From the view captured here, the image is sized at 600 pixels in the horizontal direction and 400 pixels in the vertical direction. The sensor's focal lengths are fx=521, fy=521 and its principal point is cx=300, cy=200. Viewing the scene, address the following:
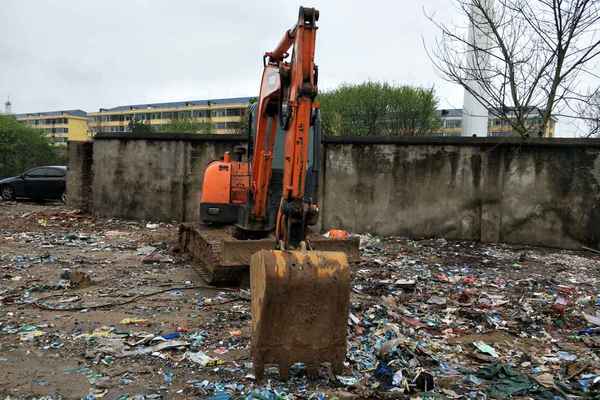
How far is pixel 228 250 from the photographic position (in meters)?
6.04

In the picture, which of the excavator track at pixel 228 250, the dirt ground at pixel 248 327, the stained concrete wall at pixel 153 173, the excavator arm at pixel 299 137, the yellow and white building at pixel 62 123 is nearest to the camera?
the dirt ground at pixel 248 327

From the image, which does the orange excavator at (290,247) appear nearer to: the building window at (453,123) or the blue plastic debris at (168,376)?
the blue plastic debris at (168,376)

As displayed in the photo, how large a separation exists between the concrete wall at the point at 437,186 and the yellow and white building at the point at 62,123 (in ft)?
308

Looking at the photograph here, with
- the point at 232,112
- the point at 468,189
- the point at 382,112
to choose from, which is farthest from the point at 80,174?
the point at 232,112

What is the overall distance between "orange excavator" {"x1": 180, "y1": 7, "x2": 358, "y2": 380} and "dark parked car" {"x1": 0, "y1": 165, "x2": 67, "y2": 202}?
12697mm

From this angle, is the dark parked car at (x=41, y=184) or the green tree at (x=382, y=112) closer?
the dark parked car at (x=41, y=184)

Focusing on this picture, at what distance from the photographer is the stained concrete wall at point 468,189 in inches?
392

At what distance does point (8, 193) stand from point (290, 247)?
663 inches

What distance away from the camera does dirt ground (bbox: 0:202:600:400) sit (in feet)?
12.1

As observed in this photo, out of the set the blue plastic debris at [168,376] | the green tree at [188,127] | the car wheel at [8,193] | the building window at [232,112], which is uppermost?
the building window at [232,112]

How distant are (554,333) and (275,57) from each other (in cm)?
424

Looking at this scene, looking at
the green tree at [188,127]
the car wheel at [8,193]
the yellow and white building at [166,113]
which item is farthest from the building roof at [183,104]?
the car wheel at [8,193]

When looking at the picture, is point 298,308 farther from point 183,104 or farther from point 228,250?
point 183,104

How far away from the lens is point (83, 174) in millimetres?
13438
